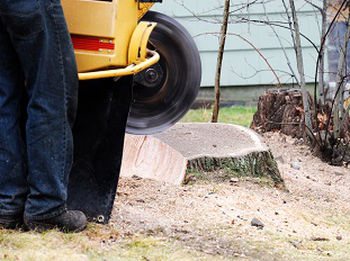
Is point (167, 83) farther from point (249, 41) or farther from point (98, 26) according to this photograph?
point (249, 41)

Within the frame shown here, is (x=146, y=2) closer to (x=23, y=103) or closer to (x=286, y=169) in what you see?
(x=23, y=103)

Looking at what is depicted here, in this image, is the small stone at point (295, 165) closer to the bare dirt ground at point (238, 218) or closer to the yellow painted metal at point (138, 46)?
the bare dirt ground at point (238, 218)

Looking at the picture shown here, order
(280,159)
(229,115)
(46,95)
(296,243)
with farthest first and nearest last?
(229,115)
(280,159)
(296,243)
(46,95)

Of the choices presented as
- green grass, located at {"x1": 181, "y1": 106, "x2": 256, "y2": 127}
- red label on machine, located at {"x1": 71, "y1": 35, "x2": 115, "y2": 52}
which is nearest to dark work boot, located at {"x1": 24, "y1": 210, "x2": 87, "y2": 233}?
red label on machine, located at {"x1": 71, "y1": 35, "x2": 115, "y2": 52}

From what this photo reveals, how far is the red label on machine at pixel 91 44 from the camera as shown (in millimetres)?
3447

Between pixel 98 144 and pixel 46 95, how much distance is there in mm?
596

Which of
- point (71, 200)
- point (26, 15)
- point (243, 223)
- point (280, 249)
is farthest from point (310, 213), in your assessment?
point (26, 15)

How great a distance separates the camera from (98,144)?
3.65 m

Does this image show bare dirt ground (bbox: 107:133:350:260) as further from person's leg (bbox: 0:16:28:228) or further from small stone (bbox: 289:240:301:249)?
person's leg (bbox: 0:16:28:228)

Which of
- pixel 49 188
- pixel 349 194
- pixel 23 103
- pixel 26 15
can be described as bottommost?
pixel 349 194

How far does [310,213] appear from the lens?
180 inches

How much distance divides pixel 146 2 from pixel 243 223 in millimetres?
1398

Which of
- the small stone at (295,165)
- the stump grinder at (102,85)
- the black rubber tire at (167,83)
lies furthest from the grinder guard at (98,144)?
the small stone at (295,165)

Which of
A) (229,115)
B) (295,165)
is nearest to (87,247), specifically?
(295,165)
